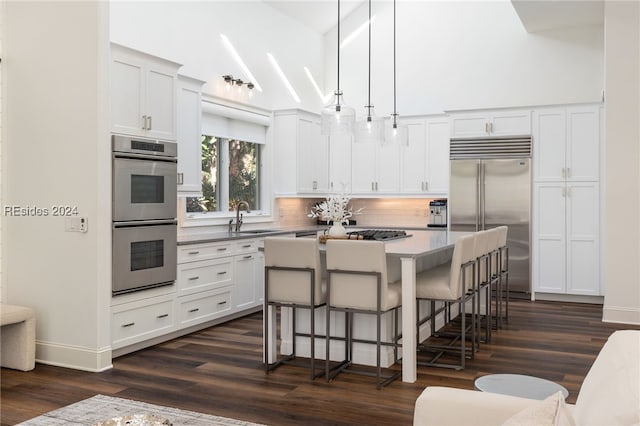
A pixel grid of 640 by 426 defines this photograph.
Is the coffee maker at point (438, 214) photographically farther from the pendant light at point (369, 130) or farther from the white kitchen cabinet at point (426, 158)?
the pendant light at point (369, 130)

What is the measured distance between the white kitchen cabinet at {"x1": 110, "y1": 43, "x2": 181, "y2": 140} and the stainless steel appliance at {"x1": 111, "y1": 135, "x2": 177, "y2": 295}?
13 cm

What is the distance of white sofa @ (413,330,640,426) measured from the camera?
135 centimetres

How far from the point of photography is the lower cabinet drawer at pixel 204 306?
18.0 ft

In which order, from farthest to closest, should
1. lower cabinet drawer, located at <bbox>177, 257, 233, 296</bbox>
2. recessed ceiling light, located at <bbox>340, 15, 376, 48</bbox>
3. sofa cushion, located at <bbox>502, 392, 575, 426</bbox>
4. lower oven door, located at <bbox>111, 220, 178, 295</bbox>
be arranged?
1. recessed ceiling light, located at <bbox>340, 15, 376, 48</bbox>
2. lower cabinet drawer, located at <bbox>177, 257, 233, 296</bbox>
3. lower oven door, located at <bbox>111, 220, 178, 295</bbox>
4. sofa cushion, located at <bbox>502, 392, 575, 426</bbox>

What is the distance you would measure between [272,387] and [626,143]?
4.37m

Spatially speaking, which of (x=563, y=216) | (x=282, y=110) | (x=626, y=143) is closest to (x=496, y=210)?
(x=563, y=216)

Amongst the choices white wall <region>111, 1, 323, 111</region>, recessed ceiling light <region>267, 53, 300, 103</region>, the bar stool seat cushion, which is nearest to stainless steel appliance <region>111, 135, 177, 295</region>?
white wall <region>111, 1, 323, 111</region>

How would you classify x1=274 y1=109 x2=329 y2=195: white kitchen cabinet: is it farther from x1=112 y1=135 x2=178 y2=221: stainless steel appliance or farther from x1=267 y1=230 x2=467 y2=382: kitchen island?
x1=267 y1=230 x2=467 y2=382: kitchen island

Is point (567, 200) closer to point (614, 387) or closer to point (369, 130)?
point (369, 130)

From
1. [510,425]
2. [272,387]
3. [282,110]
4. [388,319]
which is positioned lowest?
[272,387]

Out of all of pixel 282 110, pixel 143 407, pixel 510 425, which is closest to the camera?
pixel 510 425

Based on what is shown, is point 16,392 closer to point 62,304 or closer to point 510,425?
point 62,304

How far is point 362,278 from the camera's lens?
4.11 meters

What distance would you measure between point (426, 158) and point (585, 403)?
6917mm
